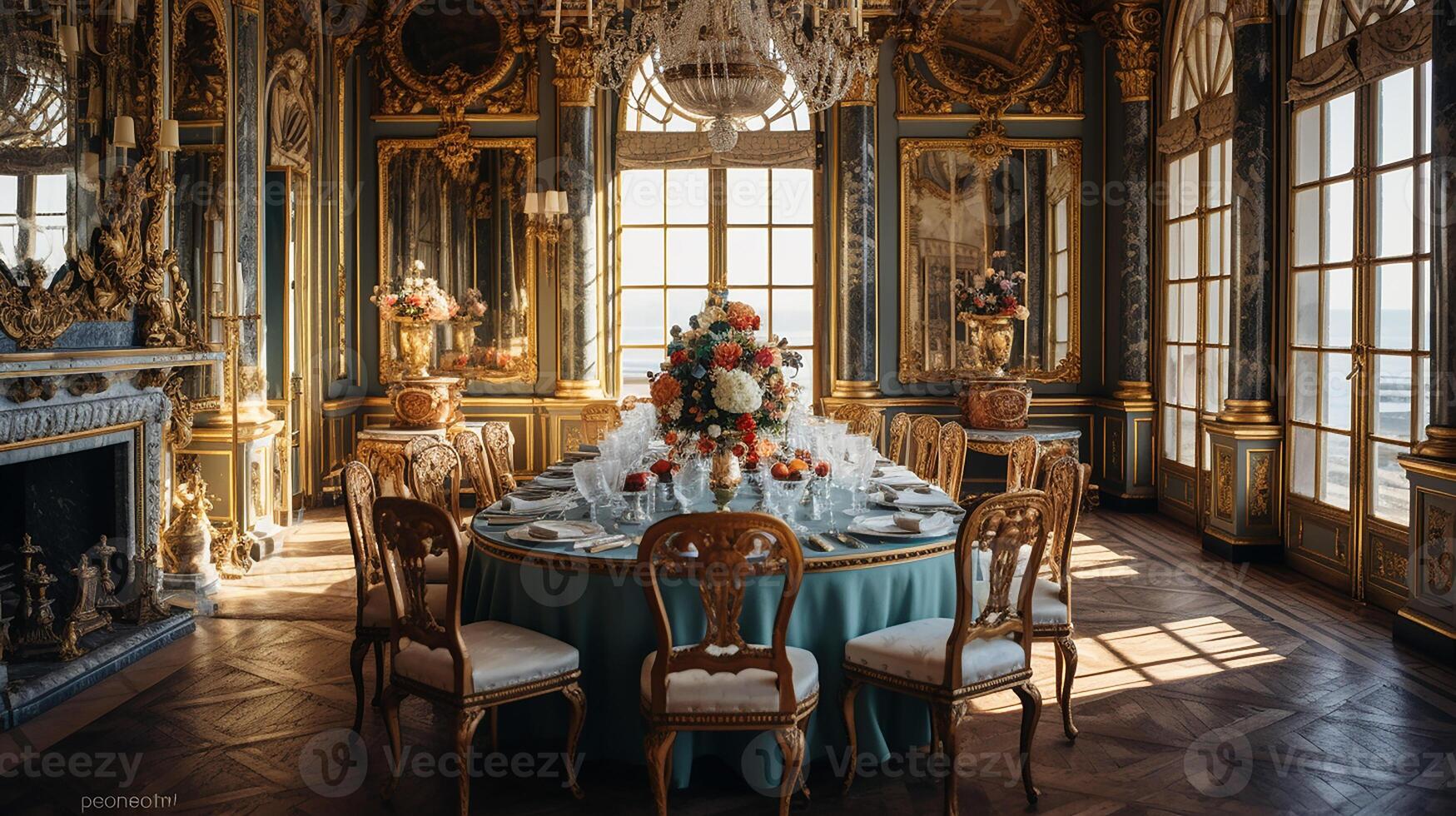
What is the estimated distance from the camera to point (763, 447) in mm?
4469

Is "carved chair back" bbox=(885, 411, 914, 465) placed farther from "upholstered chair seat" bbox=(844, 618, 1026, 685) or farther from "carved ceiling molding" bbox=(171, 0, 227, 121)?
"carved ceiling molding" bbox=(171, 0, 227, 121)

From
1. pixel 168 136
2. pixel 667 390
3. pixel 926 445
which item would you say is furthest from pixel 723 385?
pixel 168 136

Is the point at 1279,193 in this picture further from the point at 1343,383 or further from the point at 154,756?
the point at 154,756

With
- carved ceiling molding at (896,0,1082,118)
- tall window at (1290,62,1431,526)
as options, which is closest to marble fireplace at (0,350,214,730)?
carved ceiling molding at (896,0,1082,118)

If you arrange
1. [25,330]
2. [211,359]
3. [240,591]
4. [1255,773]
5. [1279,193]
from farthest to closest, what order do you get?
[1279,193], [240,591], [211,359], [25,330], [1255,773]

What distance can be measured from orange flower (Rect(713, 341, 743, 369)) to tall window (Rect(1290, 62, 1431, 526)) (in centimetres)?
363

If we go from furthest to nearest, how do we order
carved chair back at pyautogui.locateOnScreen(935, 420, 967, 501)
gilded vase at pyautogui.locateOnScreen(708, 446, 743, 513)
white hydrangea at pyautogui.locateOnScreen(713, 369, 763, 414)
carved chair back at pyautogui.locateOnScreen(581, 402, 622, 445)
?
carved chair back at pyautogui.locateOnScreen(581, 402, 622, 445), carved chair back at pyautogui.locateOnScreen(935, 420, 967, 501), gilded vase at pyautogui.locateOnScreen(708, 446, 743, 513), white hydrangea at pyautogui.locateOnScreen(713, 369, 763, 414)

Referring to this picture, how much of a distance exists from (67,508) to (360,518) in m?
2.21

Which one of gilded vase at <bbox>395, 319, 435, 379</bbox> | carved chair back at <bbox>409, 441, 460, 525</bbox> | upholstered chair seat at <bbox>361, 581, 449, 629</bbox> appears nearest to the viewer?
upholstered chair seat at <bbox>361, 581, 449, 629</bbox>

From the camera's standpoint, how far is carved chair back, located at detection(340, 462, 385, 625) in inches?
141

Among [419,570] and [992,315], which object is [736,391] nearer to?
[419,570]

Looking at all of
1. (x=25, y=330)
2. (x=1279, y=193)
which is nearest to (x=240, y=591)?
(x=25, y=330)

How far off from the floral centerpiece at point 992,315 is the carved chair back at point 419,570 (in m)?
5.99

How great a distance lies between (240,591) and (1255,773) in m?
5.05
